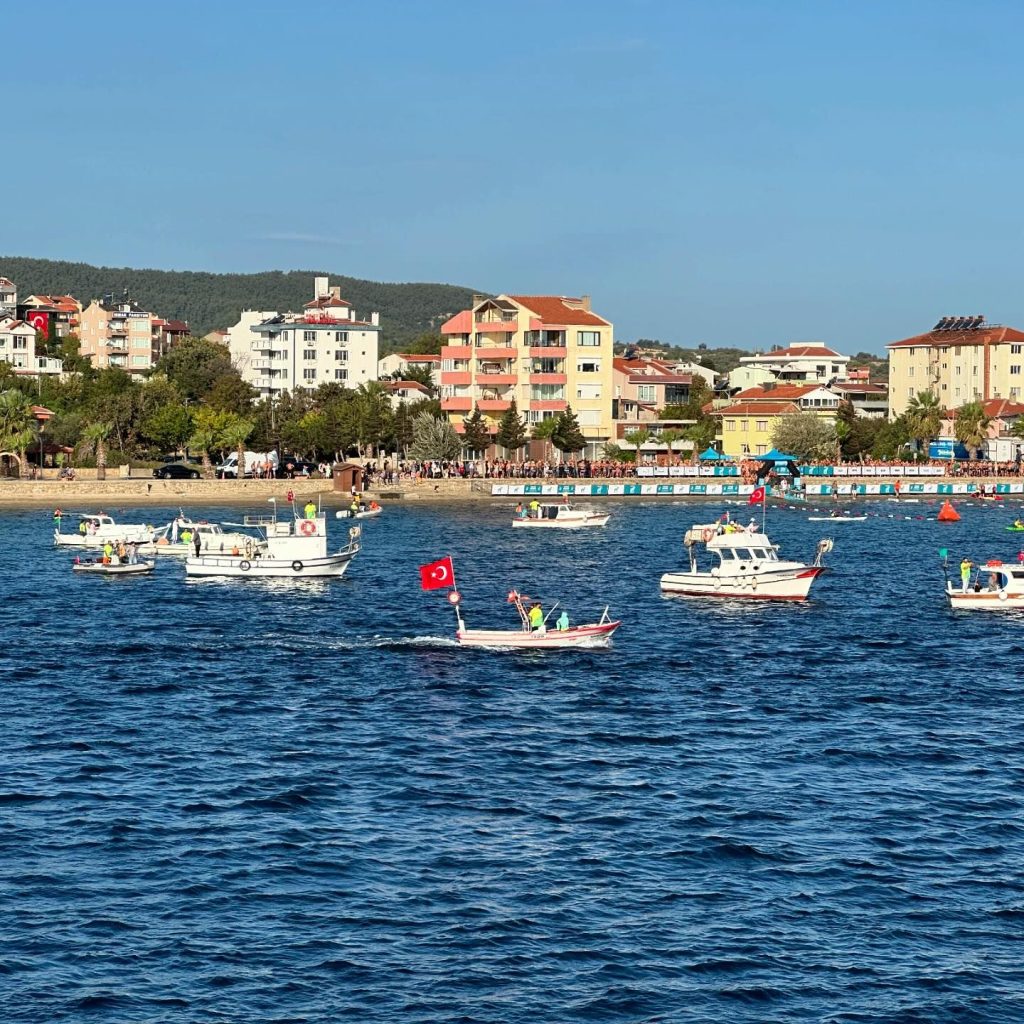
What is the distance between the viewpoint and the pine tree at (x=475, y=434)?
620 feet

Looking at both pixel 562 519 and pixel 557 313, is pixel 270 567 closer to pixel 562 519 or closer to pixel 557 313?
pixel 562 519

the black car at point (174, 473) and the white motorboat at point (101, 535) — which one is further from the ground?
the black car at point (174, 473)

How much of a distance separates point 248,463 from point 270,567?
89829 millimetres

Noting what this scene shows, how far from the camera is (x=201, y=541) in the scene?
10062 centimetres

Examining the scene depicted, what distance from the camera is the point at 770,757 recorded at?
162 ft

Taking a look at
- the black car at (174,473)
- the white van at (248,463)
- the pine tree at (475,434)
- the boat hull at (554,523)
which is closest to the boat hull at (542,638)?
the boat hull at (554,523)

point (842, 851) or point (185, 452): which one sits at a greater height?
point (185, 452)

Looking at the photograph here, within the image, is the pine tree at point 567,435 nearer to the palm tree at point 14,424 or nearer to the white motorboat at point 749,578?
the palm tree at point 14,424

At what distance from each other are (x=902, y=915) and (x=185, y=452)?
168 meters

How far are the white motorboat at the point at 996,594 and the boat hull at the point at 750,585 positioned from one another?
23.7 feet

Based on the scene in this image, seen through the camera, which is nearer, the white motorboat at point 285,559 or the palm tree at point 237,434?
the white motorboat at point 285,559

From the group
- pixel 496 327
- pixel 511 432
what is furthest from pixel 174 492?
pixel 496 327

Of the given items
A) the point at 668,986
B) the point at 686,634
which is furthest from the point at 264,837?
the point at 686,634

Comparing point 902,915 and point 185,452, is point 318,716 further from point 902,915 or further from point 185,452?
point 185,452
